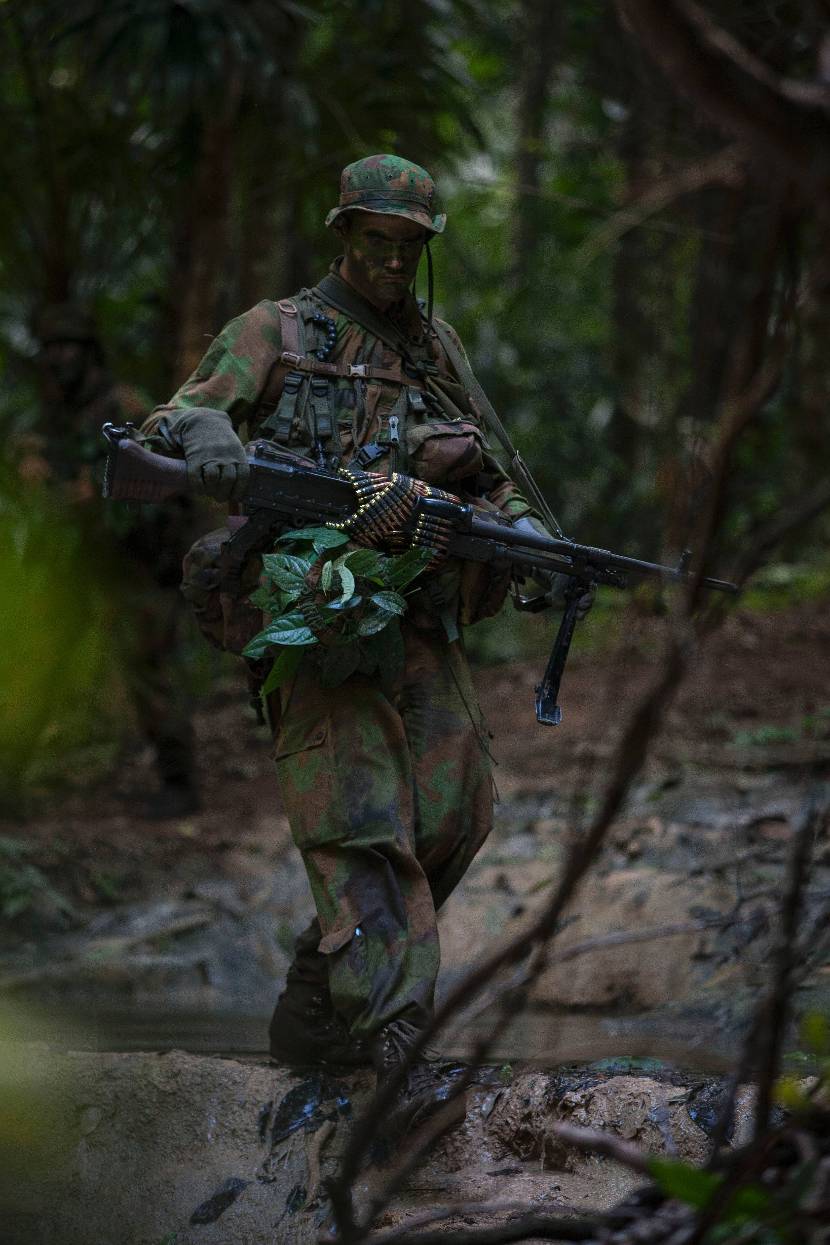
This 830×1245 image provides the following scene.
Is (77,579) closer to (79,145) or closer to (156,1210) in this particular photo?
(79,145)

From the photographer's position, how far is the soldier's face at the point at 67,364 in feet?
26.5

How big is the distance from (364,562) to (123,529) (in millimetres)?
4350

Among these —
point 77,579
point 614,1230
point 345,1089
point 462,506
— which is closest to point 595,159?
point 77,579

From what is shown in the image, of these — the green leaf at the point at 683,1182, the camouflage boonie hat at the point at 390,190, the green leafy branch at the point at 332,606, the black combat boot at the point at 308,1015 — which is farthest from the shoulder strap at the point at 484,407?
the green leaf at the point at 683,1182

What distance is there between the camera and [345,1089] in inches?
150

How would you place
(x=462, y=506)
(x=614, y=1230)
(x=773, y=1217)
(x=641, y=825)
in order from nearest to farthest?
1. (x=773, y=1217)
2. (x=614, y=1230)
3. (x=462, y=506)
4. (x=641, y=825)

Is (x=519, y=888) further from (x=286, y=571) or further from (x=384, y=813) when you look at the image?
(x=286, y=571)

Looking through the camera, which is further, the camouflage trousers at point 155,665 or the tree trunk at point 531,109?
the tree trunk at point 531,109

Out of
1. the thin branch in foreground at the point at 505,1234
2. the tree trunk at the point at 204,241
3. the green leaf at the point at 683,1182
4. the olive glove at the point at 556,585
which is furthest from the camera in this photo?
the tree trunk at the point at 204,241

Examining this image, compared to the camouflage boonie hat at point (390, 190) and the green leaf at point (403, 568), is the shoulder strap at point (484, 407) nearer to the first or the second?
the camouflage boonie hat at point (390, 190)

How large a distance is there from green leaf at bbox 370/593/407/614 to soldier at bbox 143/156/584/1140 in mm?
304

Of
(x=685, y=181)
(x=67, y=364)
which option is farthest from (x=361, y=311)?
(x=67, y=364)

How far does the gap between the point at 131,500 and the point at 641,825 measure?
4.12m

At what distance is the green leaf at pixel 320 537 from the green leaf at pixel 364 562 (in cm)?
7
